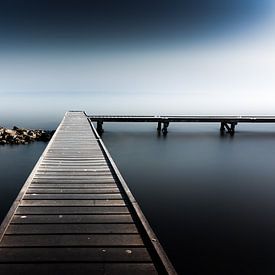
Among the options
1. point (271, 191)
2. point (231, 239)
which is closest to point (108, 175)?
point (231, 239)

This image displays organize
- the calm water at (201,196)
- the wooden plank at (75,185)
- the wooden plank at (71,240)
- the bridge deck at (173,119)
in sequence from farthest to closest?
the bridge deck at (173,119) < the calm water at (201,196) < the wooden plank at (75,185) < the wooden plank at (71,240)

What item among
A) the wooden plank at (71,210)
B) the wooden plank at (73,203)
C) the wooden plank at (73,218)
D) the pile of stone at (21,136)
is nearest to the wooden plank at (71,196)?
the wooden plank at (73,203)

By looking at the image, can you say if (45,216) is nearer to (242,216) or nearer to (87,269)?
(87,269)

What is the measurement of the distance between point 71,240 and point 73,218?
2.79ft

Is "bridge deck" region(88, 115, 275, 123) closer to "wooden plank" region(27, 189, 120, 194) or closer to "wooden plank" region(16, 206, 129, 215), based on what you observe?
"wooden plank" region(27, 189, 120, 194)

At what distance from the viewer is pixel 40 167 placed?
29.9 feet

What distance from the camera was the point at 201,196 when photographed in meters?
13.2

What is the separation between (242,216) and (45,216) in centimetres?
741

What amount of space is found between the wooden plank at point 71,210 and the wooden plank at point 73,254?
1.36m

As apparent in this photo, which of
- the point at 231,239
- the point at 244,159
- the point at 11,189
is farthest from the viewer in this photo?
the point at 244,159

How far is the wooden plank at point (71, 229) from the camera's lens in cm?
488

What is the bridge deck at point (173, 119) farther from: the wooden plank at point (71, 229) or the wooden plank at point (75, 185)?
the wooden plank at point (71, 229)

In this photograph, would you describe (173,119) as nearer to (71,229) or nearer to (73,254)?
(71,229)

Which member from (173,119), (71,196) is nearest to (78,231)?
(71,196)
